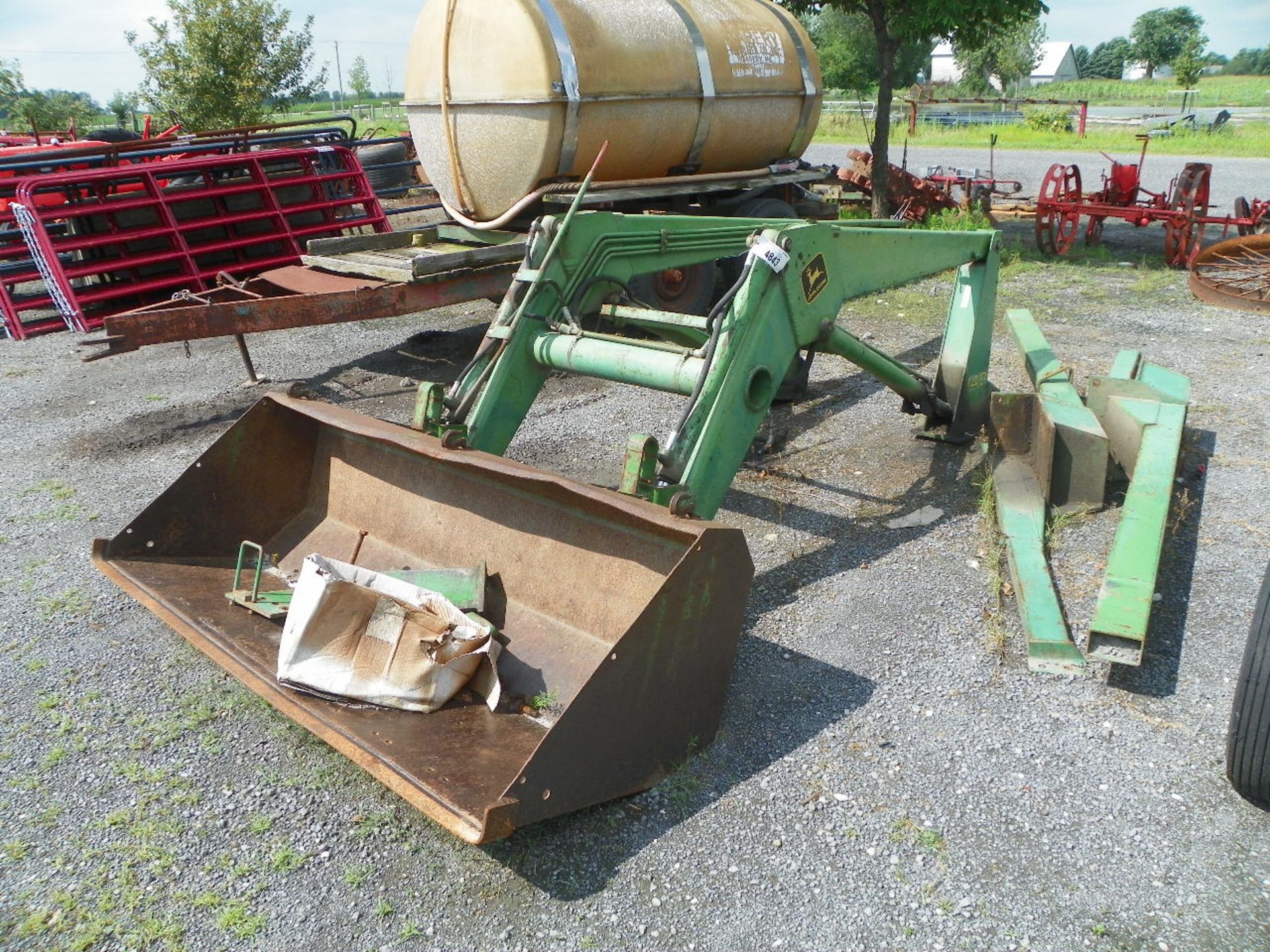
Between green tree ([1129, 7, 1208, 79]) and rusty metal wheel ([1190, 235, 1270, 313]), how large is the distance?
305ft

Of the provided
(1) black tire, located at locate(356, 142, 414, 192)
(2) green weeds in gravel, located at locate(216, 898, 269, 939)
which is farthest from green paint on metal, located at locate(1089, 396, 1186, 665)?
(1) black tire, located at locate(356, 142, 414, 192)

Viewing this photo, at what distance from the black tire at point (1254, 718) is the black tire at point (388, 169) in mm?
13539

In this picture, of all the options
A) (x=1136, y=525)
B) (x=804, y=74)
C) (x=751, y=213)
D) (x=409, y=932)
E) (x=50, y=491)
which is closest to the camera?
(x=409, y=932)

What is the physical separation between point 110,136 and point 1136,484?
14.8 meters

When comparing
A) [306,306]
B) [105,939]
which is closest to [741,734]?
[105,939]

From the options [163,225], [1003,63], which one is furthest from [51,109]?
[1003,63]

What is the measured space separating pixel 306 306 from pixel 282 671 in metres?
3.74

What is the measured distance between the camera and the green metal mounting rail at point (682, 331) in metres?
3.59

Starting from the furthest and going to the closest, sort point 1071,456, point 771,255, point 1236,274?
point 1236,274
point 1071,456
point 771,255

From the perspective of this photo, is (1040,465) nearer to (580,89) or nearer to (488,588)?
(488,588)

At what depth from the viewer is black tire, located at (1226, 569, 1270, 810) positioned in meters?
2.79

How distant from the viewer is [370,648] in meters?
3.08

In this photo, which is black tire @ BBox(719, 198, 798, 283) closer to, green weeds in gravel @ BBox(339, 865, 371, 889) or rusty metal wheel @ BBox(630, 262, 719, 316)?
rusty metal wheel @ BBox(630, 262, 719, 316)

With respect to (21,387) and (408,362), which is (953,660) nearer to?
(408,362)
